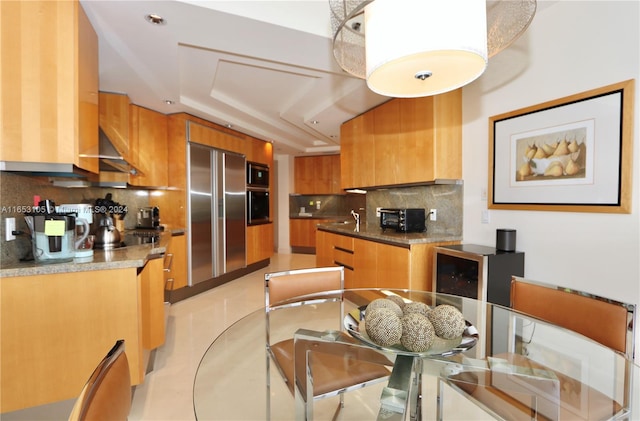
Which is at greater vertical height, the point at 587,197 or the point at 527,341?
the point at 587,197

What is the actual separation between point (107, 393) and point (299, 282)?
1322mm

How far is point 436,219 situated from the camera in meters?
3.19

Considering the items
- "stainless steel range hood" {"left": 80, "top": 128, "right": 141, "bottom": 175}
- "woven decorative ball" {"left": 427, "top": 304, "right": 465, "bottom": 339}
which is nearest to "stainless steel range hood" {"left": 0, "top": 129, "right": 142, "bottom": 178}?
"stainless steel range hood" {"left": 80, "top": 128, "right": 141, "bottom": 175}

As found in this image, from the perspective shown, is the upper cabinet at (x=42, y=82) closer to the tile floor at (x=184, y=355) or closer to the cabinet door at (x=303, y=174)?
the tile floor at (x=184, y=355)

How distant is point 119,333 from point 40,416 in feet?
1.83

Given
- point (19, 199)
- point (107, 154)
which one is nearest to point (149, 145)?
point (107, 154)

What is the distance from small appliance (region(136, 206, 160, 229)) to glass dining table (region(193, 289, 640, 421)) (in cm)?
246

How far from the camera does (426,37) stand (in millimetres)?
996

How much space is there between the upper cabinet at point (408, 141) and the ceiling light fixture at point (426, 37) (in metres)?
1.52

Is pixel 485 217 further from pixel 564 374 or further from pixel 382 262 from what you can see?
pixel 564 374

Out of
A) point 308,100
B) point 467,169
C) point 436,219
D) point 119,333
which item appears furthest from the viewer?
point 308,100

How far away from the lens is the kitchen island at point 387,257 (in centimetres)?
270

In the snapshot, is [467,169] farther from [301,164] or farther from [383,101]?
[301,164]

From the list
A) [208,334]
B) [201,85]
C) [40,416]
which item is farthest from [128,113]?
[40,416]
